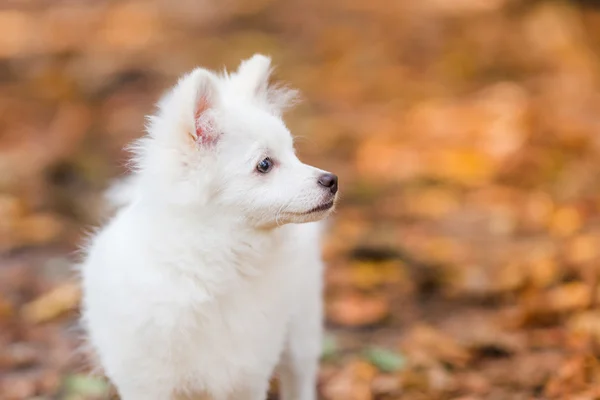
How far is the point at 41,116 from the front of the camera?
9648mm

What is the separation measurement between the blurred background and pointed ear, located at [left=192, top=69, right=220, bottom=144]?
1823mm

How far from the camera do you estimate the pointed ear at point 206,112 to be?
10.5 ft

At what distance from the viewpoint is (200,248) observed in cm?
325

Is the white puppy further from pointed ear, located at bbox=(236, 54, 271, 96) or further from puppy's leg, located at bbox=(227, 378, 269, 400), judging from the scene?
pointed ear, located at bbox=(236, 54, 271, 96)

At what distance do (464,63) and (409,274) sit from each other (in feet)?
19.9

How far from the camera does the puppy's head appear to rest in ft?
10.5

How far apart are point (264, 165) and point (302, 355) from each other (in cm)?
114

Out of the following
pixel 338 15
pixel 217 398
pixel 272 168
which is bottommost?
pixel 217 398

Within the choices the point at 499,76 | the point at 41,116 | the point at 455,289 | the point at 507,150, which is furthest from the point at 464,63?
the point at 455,289

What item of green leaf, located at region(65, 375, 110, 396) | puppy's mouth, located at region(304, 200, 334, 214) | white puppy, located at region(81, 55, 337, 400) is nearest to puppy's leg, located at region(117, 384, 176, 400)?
white puppy, located at region(81, 55, 337, 400)

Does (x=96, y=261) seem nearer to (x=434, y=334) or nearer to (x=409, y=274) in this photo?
(x=434, y=334)

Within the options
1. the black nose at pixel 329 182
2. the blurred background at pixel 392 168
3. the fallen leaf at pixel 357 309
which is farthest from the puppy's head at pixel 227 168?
the fallen leaf at pixel 357 309

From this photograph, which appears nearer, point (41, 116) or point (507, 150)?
point (507, 150)

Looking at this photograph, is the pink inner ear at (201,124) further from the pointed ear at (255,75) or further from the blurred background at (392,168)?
the blurred background at (392,168)
